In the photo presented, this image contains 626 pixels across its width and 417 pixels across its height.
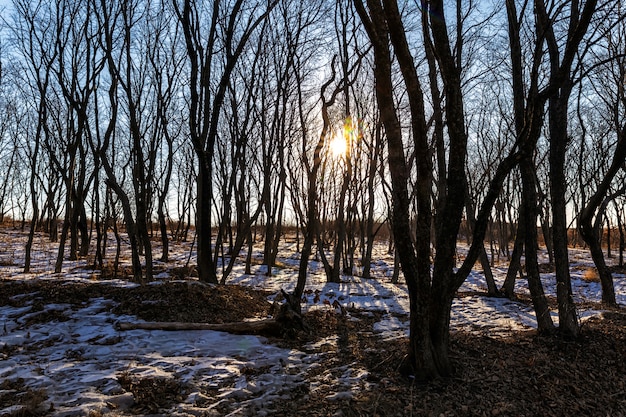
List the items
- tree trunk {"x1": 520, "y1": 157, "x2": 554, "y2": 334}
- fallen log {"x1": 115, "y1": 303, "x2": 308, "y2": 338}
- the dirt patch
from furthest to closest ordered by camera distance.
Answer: fallen log {"x1": 115, "y1": 303, "x2": 308, "y2": 338}, tree trunk {"x1": 520, "y1": 157, "x2": 554, "y2": 334}, the dirt patch

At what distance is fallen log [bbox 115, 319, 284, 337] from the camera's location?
526 cm

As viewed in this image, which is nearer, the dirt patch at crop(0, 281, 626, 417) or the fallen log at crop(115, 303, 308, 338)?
the dirt patch at crop(0, 281, 626, 417)

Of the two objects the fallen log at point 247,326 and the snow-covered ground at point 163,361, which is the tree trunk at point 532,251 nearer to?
the snow-covered ground at point 163,361

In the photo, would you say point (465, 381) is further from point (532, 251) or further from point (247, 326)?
point (247, 326)

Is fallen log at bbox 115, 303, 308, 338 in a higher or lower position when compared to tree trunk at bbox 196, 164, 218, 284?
lower

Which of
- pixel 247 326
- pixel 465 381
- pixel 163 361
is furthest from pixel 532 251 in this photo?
pixel 163 361

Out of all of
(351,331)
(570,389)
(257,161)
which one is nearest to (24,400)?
(351,331)

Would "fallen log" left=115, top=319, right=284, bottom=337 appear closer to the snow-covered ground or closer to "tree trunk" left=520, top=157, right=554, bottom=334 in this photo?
the snow-covered ground

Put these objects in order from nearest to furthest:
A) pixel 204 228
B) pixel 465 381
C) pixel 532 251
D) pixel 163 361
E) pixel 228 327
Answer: pixel 465 381 → pixel 163 361 → pixel 532 251 → pixel 228 327 → pixel 204 228

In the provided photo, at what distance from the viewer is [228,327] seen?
5336mm

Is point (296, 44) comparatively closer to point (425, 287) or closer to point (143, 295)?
point (143, 295)

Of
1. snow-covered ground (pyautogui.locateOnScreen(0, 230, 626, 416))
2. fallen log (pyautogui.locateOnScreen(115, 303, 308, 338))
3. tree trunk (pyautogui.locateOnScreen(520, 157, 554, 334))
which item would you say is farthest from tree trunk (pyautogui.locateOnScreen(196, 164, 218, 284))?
tree trunk (pyautogui.locateOnScreen(520, 157, 554, 334))

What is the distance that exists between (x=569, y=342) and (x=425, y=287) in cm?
240

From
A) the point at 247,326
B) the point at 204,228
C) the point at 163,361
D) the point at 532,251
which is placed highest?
the point at 204,228
